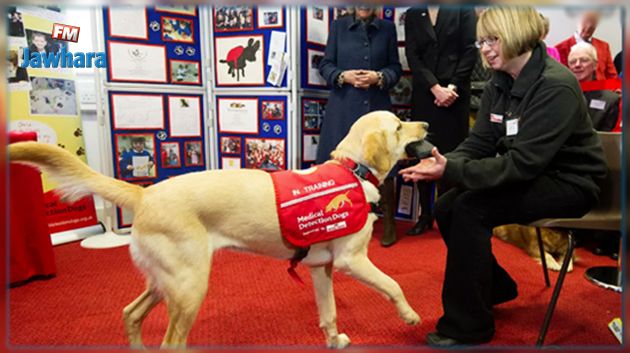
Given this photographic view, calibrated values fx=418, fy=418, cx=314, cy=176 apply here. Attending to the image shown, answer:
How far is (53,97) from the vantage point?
3.22 meters

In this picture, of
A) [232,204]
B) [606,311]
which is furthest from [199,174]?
[606,311]

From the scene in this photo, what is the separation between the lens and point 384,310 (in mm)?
2301

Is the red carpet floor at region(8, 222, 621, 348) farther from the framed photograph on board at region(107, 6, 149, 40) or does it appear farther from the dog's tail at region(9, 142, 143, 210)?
the framed photograph on board at region(107, 6, 149, 40)

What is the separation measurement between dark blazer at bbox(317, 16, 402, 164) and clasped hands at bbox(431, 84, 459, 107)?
334 mm

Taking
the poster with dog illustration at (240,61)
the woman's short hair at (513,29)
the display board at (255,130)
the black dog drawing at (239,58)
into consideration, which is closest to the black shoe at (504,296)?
the woman's short hair at (513,29)

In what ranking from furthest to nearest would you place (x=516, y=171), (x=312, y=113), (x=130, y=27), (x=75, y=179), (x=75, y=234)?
(x=312, y=113), (x=75, y=234), (x=130, y=27), (x=516, y=171), (x=75, y=179)

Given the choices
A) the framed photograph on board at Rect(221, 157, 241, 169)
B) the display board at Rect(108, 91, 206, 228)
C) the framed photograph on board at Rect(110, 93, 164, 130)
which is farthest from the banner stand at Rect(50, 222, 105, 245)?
the framed photograph on board at Rect(221, 157, 241, 169)

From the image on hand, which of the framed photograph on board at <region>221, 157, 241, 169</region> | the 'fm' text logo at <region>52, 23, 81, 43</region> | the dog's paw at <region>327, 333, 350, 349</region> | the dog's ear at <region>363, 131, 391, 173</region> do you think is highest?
the 'fm' text logo at <region>52, 23, 81, 43</region>

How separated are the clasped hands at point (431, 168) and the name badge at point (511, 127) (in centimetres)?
35

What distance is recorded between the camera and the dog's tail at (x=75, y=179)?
53.2 inches

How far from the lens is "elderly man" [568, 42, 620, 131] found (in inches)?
124

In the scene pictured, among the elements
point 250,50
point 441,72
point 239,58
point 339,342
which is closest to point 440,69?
point 441,72

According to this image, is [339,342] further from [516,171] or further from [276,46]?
[276,46]

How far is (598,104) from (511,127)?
1867mm
